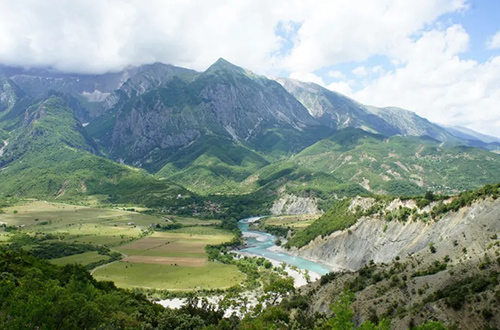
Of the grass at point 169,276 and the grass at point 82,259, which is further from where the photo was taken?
the grass at point 82,259

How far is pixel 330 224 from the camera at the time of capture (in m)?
158

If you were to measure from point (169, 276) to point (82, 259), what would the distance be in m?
40.4

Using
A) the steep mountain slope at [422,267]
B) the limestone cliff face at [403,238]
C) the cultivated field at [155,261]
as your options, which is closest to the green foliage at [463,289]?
the steep mountain slope at [422,267]

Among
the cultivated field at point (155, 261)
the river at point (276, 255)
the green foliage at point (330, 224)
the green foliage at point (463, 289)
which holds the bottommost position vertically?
the river at point (276, 255)

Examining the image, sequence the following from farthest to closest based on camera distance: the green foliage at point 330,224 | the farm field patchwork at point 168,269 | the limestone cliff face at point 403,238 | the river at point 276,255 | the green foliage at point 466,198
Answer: the green foliage at point 330,224 < the river at point 276,255 < the farm field patchwork at point 168,269 < the green foliage at point 466,198 < the limestone cliff face at point 403,238

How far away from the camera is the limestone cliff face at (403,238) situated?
7931 cm

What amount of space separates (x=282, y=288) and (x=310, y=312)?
23.2m

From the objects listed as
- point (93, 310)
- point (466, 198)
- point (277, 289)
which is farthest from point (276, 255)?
point (93, 310)

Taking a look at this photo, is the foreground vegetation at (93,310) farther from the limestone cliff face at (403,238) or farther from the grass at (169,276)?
the limestone cliff face at (403,238)

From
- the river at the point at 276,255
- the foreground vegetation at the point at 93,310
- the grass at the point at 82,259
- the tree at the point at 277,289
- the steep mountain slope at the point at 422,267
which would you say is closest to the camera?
the foreground vegetation at the point at 93,310

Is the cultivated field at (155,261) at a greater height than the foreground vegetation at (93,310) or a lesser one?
lesser

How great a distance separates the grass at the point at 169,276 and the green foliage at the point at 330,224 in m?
39.0

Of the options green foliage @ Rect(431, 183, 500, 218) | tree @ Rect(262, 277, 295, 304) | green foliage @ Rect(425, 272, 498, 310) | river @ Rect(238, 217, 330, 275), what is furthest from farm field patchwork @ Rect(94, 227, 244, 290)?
green foliage @ Rect(425, 272, 498, 310)

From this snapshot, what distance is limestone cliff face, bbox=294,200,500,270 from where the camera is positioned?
79.3 meters
